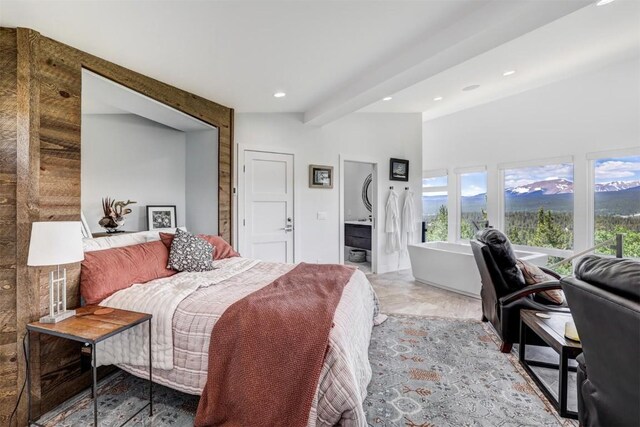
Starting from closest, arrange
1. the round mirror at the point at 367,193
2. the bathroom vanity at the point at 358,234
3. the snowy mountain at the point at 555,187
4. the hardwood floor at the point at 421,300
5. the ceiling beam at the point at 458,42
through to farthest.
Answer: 1. the ceiling beam at the point at 458,42
2. the hardwood floor at the point at 421,300
3. the snowy mountain at the point at 555,187
4. the bathroom vanity at the point at 358,234
5. the round mirror at the point at 367,193

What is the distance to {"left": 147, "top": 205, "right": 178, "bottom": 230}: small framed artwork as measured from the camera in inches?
136

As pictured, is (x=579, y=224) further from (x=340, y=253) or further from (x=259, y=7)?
(x=259, y=7)

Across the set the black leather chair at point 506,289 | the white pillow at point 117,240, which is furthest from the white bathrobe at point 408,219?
the white pillow at point 117,240

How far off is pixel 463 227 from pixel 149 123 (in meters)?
5.59

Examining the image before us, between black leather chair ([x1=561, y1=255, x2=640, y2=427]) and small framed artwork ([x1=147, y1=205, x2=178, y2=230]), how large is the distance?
11.9 feet

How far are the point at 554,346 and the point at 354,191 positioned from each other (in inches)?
216

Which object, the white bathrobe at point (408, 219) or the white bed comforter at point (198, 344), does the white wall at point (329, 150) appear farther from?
the white bed comforter at point (198, 344)

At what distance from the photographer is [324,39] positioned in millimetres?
2285

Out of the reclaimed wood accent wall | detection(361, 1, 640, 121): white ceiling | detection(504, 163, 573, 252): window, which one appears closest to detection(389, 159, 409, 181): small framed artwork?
detection(361, 1, 640, 121): white ceiling

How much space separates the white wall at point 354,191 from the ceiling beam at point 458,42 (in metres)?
3.61

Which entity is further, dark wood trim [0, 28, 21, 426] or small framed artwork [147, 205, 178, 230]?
small framed artwork [147, 205, 178, 230]

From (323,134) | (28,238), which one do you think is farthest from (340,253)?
(28,238)

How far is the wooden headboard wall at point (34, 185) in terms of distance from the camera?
5.67 feet

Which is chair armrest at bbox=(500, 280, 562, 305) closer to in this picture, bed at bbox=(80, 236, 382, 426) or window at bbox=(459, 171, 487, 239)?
bed at bbox=(80, 236, 382, 426)
